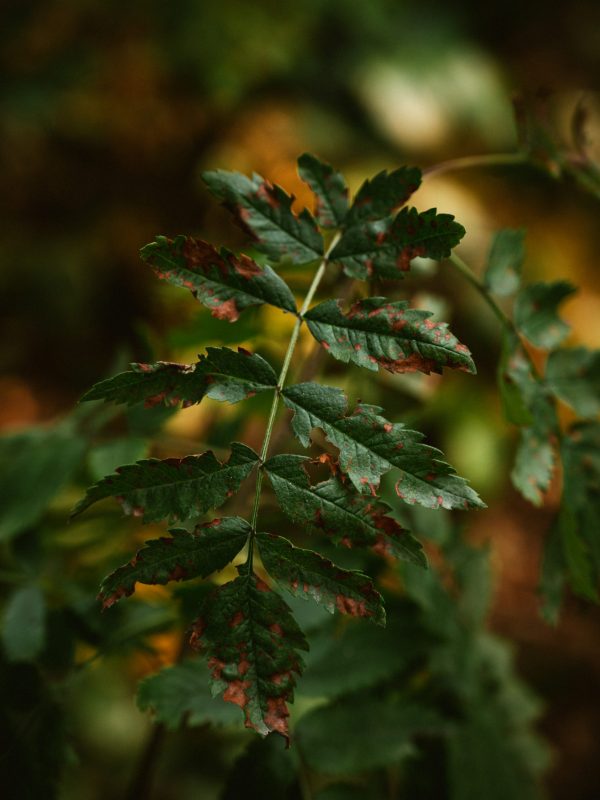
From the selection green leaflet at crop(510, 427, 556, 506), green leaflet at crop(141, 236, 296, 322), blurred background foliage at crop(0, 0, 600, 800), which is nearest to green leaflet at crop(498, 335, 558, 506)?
green leaflet at crop(510, 427, 556, 506)

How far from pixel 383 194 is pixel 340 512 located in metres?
0.29

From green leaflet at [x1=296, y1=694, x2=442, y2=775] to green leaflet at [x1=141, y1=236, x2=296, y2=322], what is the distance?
1.66 feet

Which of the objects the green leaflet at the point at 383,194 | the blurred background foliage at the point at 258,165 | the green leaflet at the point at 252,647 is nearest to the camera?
the green leaflet at the point at 252,647

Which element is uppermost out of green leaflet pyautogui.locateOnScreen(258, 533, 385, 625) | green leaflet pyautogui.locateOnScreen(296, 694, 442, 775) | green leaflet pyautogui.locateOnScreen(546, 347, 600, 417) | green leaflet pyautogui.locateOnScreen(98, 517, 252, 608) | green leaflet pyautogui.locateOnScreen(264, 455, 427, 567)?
green leaflet pyautogui.locateOnScreen(546, 347, 600, 417)

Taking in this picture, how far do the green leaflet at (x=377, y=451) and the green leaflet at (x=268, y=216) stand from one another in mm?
142

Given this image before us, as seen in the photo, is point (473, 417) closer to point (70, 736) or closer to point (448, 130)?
point (448, 130)

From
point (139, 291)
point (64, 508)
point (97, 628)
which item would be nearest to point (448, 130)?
point (139, 291)

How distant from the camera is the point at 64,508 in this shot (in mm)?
1021

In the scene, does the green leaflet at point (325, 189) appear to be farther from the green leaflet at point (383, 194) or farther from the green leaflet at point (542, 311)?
the green leaflet at point (542, 311)

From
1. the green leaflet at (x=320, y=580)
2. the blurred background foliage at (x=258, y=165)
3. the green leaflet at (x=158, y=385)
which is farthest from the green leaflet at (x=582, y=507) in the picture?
the blurred background foliage at (x=258, y=165)

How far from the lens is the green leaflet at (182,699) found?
2.14 ft

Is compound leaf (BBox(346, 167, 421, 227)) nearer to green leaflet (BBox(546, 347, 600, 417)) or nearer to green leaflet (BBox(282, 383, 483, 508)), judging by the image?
green leaflet (BBox(282, 383, 483, 508))

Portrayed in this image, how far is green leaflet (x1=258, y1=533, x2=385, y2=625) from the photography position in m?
0.47

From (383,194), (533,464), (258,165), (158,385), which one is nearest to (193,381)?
(158,385)
